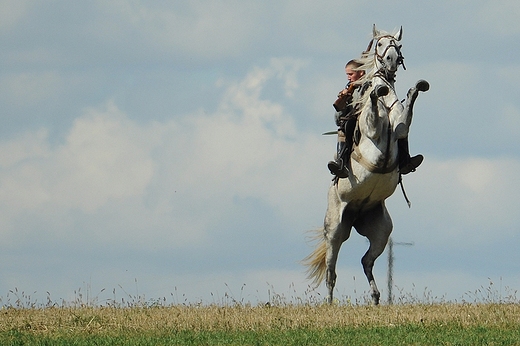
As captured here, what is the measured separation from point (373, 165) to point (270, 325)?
4516 mm

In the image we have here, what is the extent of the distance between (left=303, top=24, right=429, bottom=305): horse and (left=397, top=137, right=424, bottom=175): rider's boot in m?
0.17

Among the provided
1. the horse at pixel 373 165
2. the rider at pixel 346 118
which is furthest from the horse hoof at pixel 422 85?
the rider at pixel 346 118

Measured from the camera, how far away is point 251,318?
14.1 meters

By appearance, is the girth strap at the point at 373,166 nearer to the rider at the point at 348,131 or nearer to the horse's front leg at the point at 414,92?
the rider at the point at 348,131

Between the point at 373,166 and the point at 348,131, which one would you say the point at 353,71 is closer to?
the point at 348,131

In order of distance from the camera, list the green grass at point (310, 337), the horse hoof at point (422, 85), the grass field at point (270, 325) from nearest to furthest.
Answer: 1. the green grass at point (310, 337)
2. the grass field at point (270, 325)
3. the horse hoof at point (422, 85)

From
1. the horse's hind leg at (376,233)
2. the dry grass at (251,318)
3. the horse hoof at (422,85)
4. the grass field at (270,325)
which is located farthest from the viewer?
the horse's hind leg at (376,233)

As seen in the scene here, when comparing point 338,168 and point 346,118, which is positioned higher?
point 346,118

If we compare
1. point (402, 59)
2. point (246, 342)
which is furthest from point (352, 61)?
point (246, 342)

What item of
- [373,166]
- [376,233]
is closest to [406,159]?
[373,166]

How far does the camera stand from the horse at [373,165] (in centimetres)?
1719

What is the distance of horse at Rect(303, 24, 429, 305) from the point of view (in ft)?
56.4

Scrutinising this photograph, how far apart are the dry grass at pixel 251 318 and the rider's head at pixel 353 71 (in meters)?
4.28

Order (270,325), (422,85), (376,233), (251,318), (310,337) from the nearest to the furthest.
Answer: (310,337), (270,325), (251,318), (422,85), (376,233)
